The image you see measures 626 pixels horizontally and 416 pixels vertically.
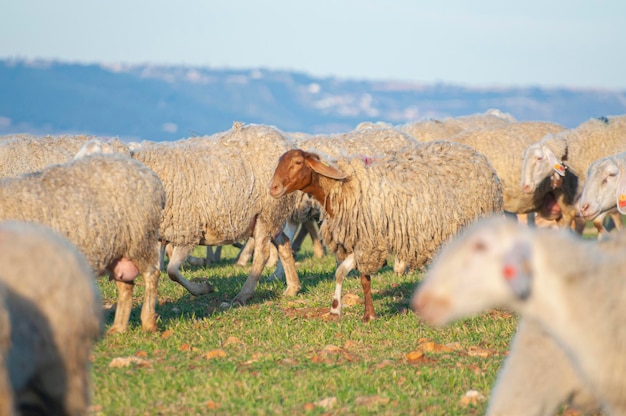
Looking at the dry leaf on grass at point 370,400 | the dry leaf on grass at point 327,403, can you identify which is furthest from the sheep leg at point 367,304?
A: the dry leaf on grass at point 327,403

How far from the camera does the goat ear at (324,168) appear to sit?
8.60 meters

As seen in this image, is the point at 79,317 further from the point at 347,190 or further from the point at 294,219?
the point at 294,219

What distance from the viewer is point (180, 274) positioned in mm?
9750

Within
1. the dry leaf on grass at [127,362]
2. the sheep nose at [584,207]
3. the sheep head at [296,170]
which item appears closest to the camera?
the dry leaf on grass at [127,362]

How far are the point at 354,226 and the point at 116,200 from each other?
7.52 ft

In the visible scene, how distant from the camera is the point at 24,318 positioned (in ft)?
13.1

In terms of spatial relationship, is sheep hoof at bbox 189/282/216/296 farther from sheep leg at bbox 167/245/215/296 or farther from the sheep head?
the sheep head

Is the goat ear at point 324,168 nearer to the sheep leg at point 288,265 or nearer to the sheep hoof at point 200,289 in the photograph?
the sheep leg at point 288,265

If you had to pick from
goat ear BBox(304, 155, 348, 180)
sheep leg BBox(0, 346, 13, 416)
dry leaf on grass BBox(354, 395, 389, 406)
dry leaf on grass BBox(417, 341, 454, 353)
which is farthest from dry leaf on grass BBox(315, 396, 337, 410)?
goat ear BBox(304, 155, 348, 180)

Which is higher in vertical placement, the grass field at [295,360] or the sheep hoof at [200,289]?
the grass field at [295,360]

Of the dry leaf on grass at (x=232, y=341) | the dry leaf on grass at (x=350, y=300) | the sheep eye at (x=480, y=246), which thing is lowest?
the dry leaf on grass at (x=350, y=300)

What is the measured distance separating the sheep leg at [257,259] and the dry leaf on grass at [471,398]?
4.32 meters

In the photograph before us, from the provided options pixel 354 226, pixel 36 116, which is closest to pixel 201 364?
pixel 354 226

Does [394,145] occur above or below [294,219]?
above
